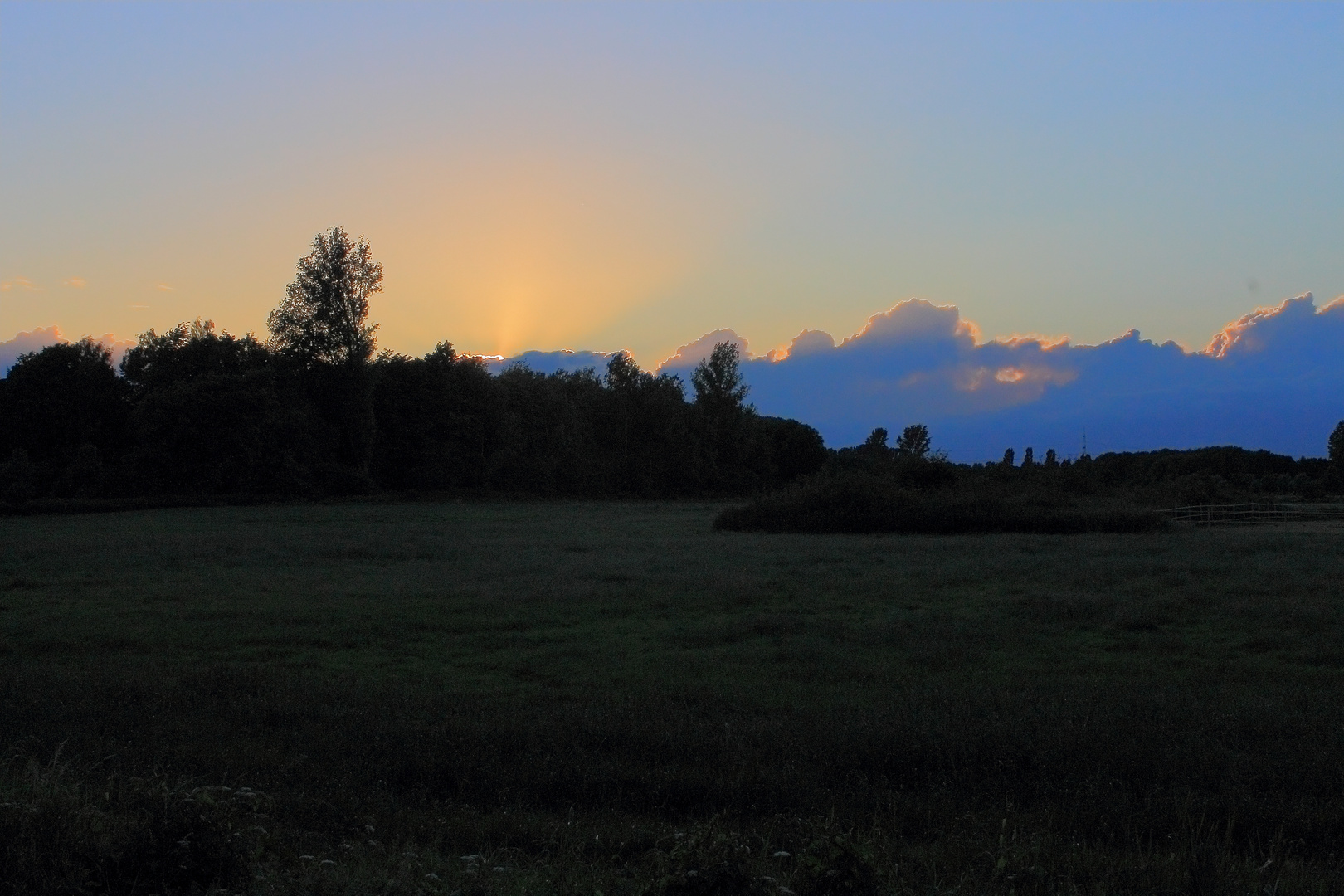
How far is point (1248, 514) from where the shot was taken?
63.0 metres

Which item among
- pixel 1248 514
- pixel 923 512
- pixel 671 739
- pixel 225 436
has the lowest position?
pixel 671 739

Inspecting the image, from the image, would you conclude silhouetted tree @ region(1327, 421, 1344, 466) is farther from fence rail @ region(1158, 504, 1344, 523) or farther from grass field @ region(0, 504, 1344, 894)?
grass field @ region(0, 504, 1344, 894)

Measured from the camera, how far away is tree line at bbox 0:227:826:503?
72938mm

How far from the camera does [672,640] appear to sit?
52.2ft

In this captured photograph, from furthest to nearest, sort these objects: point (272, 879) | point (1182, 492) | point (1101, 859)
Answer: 1. point (1182, 492)
2. point (1101, 859)
3. point (272, 879)

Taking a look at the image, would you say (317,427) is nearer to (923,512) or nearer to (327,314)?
(327,314)

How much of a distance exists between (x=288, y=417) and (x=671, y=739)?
7076 centimetres

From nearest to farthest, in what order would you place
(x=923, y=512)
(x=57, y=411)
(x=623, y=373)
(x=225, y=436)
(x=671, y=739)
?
(x=671, y=739) → (x=923, y=512) → (x=225, y=436) → (x=57, y=411) → (x=623, y=373)

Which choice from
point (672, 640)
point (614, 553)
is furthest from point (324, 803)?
point (614, 553)

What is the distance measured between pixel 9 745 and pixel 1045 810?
340 inches

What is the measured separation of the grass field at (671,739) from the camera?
19.7ft

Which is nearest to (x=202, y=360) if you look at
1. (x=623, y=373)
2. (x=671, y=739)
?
(x=623, y=373)

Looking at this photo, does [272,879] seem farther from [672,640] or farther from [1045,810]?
[672,640]

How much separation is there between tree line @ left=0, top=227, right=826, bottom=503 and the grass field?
54384 mm
